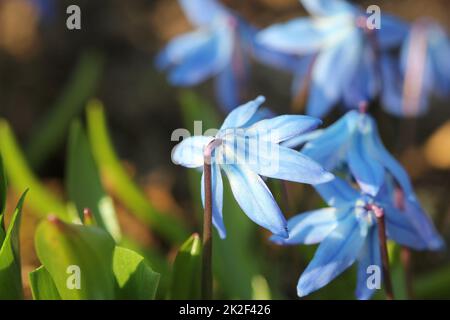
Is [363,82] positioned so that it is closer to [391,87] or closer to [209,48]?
[391,87]

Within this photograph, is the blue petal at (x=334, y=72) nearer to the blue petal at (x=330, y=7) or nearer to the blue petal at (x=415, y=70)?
the blue petal at (x=330, y=7)

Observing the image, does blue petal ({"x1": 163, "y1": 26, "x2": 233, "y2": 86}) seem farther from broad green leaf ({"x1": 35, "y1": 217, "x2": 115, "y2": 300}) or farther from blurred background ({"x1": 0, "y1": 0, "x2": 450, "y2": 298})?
broad green leaf ({"x1": 35, "y1": 217, "x2": 115, "y2": 300})

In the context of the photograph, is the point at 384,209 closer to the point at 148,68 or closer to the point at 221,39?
the point at 221,39

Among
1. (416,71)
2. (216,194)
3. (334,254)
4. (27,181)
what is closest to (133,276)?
(216,194)

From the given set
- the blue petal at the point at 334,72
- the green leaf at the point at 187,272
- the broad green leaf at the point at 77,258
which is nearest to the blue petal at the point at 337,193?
the green leaf at the point at 187,272

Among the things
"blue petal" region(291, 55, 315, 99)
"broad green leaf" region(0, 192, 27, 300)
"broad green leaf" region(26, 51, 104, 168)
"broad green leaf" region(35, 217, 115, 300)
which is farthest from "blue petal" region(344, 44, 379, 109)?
"broad green leaf" region(26, 51, 104, 168)
